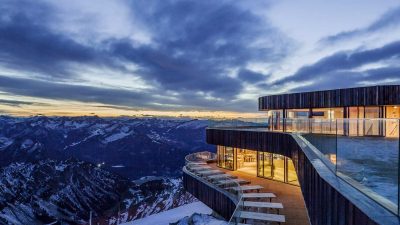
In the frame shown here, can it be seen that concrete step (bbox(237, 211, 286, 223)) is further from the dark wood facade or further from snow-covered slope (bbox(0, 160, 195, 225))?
snow-covered slope (bbox(0, 160, 195, 225))

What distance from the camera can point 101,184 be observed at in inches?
7087

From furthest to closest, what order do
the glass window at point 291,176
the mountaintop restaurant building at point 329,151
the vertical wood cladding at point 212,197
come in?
the glass window at point 291,176 < the vertical wood cladding at point 212,197 < the mountaintop restaurant building at point 329,151

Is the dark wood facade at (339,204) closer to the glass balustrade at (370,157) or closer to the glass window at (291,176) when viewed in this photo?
the glass balustrade at (370,157)

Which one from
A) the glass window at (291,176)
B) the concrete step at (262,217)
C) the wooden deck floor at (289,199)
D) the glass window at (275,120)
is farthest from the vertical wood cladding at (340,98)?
the concrete step at (262,217)

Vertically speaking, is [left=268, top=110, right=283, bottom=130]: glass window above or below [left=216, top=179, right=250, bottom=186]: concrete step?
above

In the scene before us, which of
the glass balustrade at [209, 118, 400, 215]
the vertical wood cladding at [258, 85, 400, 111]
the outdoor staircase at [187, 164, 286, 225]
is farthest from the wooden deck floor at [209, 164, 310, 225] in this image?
the vertical wood cladding at [258, 85, 400, 111]

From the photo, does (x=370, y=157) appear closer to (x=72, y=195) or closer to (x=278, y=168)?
(x=278, y=168)

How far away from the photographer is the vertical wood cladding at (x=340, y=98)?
23.9 meters

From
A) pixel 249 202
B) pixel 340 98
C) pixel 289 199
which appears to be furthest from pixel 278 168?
pixel 249 202

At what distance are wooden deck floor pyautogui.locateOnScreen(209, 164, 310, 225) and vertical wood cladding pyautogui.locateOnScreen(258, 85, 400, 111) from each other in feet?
26.1

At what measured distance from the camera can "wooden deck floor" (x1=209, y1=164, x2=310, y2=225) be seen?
47.2 feet

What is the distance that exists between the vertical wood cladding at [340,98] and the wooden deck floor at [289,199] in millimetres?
7944

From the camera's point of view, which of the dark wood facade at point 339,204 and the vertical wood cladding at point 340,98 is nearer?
the dark wood facade at point 339,204

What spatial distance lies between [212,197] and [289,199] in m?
6.20
